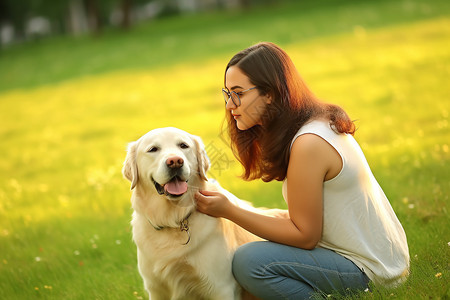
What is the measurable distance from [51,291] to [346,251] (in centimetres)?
263

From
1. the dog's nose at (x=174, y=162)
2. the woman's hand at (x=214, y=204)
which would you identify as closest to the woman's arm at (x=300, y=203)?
the woman's hand at (x=214, y=204)

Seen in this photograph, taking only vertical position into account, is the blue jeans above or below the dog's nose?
below

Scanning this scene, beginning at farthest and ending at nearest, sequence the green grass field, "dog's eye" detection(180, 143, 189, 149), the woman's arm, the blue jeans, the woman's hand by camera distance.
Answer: the green grass field → "dog's eye" detection(180, 143, 189, 149) → the woman's hand → the blue jeans → the woman's arm

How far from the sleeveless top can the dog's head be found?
2.50 ft

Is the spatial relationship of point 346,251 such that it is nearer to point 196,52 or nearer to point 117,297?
point 117,297

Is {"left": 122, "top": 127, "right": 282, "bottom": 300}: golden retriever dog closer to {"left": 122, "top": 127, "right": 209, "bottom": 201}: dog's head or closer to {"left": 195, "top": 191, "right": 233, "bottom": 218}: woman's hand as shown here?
{"left": 122, "top": 127, "right": 209, "bottom": 201}: dog's head

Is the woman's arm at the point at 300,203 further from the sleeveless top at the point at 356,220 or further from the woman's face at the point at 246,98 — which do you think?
the woman's face at the point at 246,98

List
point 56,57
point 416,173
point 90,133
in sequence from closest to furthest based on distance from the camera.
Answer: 1. point 416,173
2. point 90,133
3. point 56,57

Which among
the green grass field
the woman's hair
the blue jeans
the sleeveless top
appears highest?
the woman's hair

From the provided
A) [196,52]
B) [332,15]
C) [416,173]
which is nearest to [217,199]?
[416,173]

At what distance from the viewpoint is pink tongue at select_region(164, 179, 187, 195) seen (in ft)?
11.6

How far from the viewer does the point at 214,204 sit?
3.57 meters

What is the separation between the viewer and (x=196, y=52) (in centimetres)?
1920

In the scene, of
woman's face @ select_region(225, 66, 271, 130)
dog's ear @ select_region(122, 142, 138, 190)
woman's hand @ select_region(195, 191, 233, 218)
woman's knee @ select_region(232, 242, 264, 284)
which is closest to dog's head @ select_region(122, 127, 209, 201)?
dog's ear @ select_region(122, 142, 138, 190)
